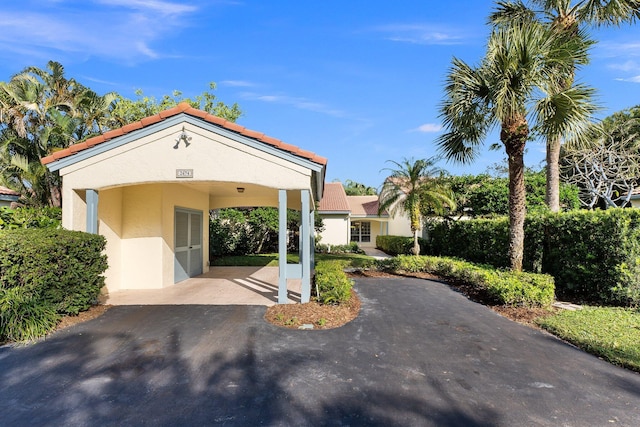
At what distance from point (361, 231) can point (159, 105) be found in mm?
21229

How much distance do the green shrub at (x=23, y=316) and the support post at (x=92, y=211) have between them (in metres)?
2.16

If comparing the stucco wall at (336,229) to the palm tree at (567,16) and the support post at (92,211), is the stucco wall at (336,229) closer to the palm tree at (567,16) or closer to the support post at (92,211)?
the palm tree at (567,16)

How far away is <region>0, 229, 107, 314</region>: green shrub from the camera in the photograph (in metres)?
5.71

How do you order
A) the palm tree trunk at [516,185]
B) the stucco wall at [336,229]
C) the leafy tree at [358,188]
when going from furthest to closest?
the leafy tree at [358,188]
the stucco wall at [336,229]
the palm tree trunk at [516,185]

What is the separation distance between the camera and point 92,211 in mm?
7738

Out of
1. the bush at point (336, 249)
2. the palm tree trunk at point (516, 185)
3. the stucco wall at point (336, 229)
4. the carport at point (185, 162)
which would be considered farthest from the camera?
the stucco wall at point (336, 229)

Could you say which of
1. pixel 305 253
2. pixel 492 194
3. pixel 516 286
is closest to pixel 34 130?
pixel 305 253

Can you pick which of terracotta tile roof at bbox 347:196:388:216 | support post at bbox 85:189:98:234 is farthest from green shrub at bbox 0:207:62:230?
terracotta tile roof at bbox 347:196:388:216

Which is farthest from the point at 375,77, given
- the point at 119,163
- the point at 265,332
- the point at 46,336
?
the point at 46,336

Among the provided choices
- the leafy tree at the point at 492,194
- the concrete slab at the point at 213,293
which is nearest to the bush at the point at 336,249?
the leafy tree at the point at 492,194

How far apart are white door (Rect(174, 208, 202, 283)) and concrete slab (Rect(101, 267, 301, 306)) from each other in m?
0.38

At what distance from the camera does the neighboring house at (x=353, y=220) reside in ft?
86.9

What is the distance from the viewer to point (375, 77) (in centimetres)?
1275

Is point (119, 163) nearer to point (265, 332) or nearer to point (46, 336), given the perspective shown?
point (46, 336)
